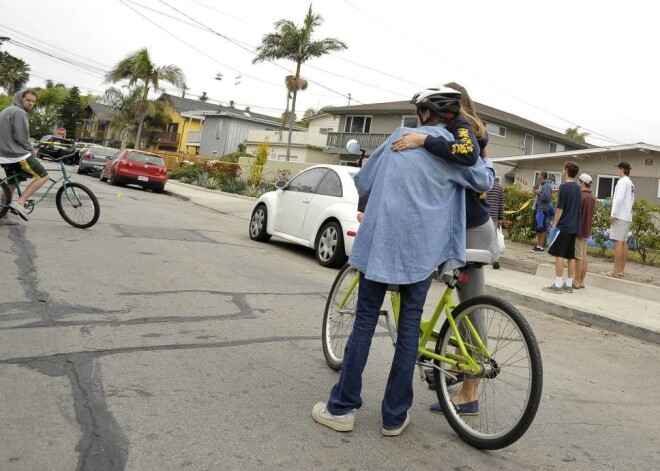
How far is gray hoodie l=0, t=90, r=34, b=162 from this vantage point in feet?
25.8

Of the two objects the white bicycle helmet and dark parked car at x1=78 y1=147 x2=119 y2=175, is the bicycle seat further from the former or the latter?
dark parked car at x1=78 y1=147 x2=119 y2=175

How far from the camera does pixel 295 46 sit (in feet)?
108

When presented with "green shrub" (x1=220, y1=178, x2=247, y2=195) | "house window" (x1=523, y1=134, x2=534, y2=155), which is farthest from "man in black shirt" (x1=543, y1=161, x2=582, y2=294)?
"house window" (x1=523, y1=134, x2=534, y2=155)

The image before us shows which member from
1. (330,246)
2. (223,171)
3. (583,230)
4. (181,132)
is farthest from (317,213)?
(181,132)

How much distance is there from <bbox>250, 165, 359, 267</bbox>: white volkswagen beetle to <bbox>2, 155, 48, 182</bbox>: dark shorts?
11.7 feet

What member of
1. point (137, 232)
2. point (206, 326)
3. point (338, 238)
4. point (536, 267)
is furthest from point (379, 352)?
point (536, 267)

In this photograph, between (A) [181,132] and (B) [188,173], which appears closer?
(B) [188,173]

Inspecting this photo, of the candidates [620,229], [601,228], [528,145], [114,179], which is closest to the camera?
[620,229]

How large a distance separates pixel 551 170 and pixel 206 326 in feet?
81.0

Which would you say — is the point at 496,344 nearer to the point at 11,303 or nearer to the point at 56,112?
the point at 11,303

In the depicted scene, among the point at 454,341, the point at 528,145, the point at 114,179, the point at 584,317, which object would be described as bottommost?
the point at 584,317

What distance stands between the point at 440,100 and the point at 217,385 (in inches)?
81.6

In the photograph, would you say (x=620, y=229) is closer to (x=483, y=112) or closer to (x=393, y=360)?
(x=393, y=360)

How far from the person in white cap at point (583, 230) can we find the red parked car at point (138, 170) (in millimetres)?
16068
